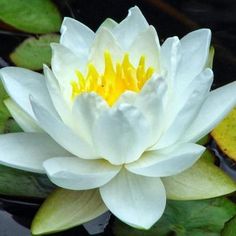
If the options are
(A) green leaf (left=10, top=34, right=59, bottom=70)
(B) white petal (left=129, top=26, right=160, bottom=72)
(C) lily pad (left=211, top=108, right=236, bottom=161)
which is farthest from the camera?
(A) green leaf (left=10, top=34, right=59, bottom=70)

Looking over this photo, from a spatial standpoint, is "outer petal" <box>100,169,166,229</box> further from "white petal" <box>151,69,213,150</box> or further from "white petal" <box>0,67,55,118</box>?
"white petal" <box>0,67,55,118</box>

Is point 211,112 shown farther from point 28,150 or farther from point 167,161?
point 28,150

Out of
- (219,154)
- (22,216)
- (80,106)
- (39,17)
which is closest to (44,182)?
(22,216)

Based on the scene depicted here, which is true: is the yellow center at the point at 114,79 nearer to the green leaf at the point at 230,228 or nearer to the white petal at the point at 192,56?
the white petal at the point at 192,56

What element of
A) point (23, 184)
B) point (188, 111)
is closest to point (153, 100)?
point (188, 111)

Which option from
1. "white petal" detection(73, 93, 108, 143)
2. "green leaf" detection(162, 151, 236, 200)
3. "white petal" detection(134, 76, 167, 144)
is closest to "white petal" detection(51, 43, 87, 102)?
"white petal" detection(73, 93, 108, 143)
